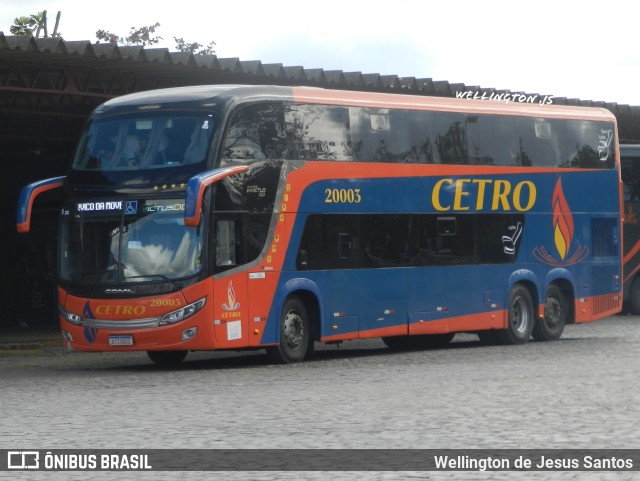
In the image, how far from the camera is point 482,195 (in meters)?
25.0

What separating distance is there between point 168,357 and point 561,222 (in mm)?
8301

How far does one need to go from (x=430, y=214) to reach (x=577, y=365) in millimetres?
4791

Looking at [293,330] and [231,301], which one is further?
[293,330]

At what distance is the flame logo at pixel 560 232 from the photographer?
26644mm

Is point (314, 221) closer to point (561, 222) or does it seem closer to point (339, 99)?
point (339, 99)

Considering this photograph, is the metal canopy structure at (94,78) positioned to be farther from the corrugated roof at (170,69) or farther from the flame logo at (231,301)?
the flame logo at (231,301)

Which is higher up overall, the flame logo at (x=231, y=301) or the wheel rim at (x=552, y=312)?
the flame logo at (x=231, y=301)

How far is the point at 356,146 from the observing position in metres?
22.5

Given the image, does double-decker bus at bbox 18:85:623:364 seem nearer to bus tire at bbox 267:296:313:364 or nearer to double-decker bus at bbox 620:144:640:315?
bus tire at bbox 267:296:313:364

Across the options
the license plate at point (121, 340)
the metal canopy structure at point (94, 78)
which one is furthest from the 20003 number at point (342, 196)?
the metal canopy structure at point (94, 78)

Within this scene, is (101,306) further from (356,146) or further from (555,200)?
(555,200)

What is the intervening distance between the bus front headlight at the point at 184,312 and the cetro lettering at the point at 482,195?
18.6 feet

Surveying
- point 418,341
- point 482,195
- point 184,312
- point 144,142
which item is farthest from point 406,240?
point 144,142

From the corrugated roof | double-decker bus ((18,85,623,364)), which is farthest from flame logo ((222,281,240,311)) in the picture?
the corrugated roof
